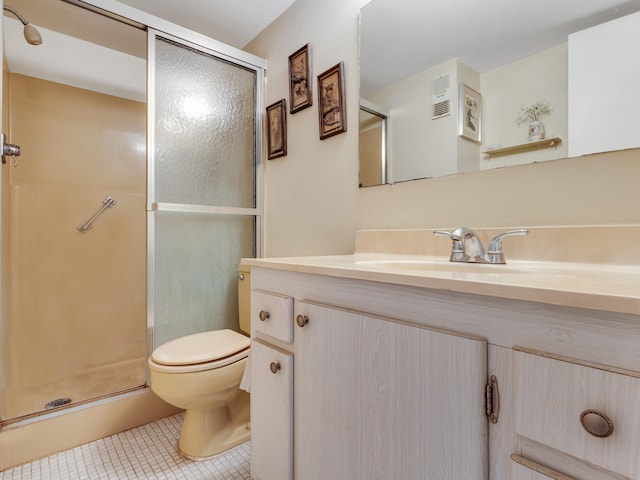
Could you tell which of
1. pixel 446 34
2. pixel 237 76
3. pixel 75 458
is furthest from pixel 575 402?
pixel 237 76

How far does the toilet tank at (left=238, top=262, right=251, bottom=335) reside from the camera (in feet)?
5.65

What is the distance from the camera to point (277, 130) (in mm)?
1890

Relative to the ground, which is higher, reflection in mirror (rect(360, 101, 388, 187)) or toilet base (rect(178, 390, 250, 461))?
reflection in mirror (rect(360, 101, 388, 187))

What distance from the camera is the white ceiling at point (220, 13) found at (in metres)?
1.77

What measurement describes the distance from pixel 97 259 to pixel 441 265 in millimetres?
2052

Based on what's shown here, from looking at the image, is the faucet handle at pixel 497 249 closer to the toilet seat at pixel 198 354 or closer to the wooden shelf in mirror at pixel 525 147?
the wooden shelf in mirror at pixel 525 147

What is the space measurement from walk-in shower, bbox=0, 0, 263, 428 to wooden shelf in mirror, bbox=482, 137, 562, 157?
1327 mm

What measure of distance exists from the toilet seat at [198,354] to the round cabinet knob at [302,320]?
1.96 feet

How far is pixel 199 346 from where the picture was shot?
4.58 feet

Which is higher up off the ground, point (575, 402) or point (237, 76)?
point (237, 76)

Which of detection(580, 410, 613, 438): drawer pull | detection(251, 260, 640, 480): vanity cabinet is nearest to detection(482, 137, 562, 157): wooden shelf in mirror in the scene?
detection(251, 260, 640, 480): vanity cabinet

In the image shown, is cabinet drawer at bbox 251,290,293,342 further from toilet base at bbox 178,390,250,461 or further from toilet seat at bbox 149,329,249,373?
toilet base at bbox 178,390,250,461

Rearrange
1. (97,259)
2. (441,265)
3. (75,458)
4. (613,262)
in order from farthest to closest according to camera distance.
Answer: 1. (97,259)
2. (75,458)
3. (441,265)
4. (613,262)

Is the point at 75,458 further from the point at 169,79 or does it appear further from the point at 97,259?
the point at 169,79
